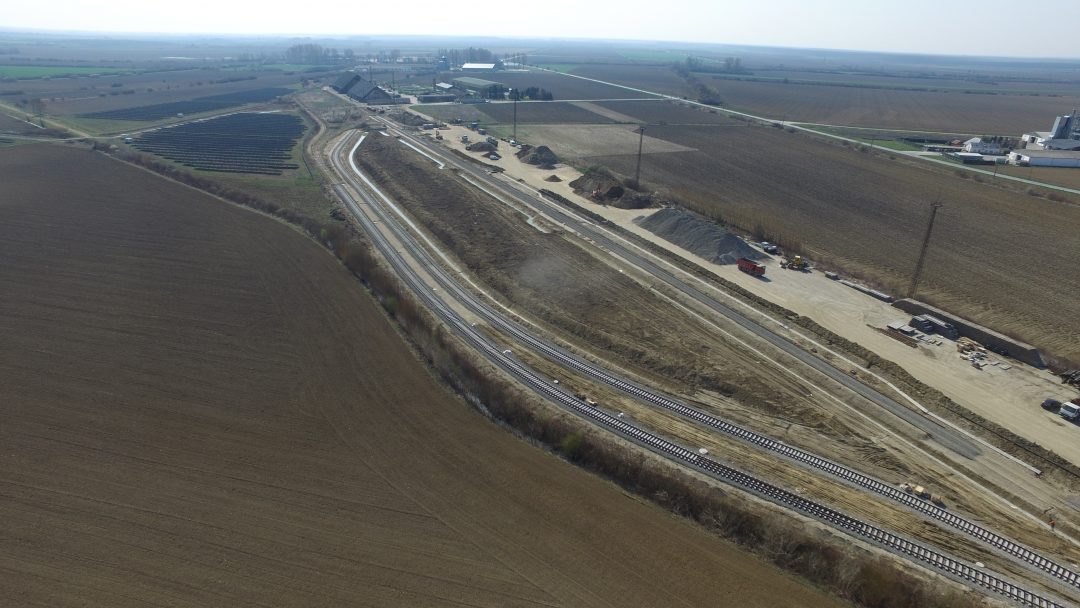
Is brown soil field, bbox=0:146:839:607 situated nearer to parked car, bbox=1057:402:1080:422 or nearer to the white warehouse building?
parked car, bbox=1057:402:1080:422

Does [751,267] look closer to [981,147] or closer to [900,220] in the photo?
[900,220]

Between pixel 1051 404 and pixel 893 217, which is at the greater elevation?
pixel 893 217

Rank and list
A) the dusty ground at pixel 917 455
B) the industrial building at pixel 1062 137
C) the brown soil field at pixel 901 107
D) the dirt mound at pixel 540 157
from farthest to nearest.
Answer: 1. the brown soil field at pixel 901 107
2. the industrial building at pixel 1062 137
3. the dirt mound at pixel 540 157
4. the dusty ground at pixel 917 455

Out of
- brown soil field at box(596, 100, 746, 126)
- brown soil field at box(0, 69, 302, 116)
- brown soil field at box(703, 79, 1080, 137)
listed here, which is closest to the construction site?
brown soil field at box(596, 100, 746, 126)

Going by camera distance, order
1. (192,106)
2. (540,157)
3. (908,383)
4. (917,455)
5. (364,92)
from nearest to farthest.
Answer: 1. (917,455)
2. (908,383)
3. (540,157)
4. (192,106)
5. (364,92)

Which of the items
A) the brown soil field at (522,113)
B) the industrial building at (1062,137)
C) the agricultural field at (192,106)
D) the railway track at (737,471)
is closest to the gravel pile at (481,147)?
the brown soil field at (522,113)

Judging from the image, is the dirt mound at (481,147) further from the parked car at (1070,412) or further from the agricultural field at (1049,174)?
the parked car at (1070,412)

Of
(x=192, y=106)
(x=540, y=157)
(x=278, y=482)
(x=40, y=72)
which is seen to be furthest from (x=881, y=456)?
(x=40, y=72)
